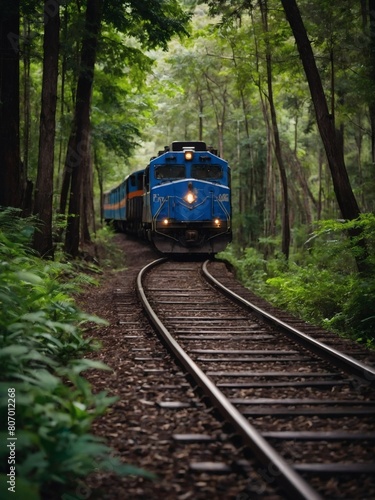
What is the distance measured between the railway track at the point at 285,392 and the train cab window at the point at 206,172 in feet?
31.1

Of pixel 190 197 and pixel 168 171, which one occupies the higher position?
pixel 168 171

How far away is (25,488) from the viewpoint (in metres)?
2.50

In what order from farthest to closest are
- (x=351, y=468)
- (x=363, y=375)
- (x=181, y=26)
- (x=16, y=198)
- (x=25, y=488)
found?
(x=181, y=26)
(x=16, y=198)
(x=363, y=375)
(x=351, y=468)
(x=25, y=488)

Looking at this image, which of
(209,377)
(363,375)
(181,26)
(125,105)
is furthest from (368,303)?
(125,105)

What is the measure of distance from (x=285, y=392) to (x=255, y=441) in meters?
1.53

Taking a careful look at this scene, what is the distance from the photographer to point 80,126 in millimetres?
15109

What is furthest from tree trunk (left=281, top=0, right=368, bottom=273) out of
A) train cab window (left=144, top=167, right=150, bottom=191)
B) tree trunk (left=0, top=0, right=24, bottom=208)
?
A: train cab window (left=144, top=167, right=150, bottom=191)

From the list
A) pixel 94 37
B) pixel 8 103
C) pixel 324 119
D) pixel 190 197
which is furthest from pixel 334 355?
pixel 190 197

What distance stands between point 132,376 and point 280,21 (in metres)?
16.6

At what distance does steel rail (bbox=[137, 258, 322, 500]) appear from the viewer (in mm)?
2941

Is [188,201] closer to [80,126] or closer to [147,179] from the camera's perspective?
[147,179]

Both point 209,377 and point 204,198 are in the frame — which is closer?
point 209,377

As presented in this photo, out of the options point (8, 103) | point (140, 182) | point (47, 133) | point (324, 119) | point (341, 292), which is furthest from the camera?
point (140, 182)

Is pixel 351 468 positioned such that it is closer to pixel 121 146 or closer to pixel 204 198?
pixel 204 198
